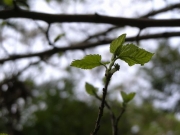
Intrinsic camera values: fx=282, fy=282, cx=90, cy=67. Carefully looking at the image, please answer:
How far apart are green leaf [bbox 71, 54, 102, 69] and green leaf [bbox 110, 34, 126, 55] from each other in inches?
0.8

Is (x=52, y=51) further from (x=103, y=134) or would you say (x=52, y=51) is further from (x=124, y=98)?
(x=103, y=134)

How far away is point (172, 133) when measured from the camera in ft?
8.95

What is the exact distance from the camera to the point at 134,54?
1.06ft

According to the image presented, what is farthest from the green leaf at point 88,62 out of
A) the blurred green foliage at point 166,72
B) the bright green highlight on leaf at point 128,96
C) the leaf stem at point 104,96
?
the blurred green foliage at point 166,72

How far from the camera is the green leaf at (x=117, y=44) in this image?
1.05 feet

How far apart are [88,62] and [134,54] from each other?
0.19 ft

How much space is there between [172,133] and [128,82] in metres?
1.83

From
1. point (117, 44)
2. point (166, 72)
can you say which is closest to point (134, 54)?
point (117, 44)

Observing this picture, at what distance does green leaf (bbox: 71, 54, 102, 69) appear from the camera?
0.34 metres

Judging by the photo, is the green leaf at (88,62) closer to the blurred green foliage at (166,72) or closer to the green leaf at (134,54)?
the green leaf at (134,54)

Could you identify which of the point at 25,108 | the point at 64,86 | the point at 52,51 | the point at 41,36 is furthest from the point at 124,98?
the point at 41,36

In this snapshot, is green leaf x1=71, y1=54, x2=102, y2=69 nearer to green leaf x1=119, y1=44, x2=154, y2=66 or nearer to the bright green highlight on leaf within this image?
green leaf x1=119, y1=44, x2=154, y2=66

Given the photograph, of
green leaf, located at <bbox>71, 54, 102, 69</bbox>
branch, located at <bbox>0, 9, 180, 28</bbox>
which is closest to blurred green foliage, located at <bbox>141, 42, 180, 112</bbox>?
branch, located at <bbox>0, 9, 180, 28</bbox>

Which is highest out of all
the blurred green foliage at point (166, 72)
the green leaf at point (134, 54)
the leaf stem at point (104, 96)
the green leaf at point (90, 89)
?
the green leaf at point (134, 54)
